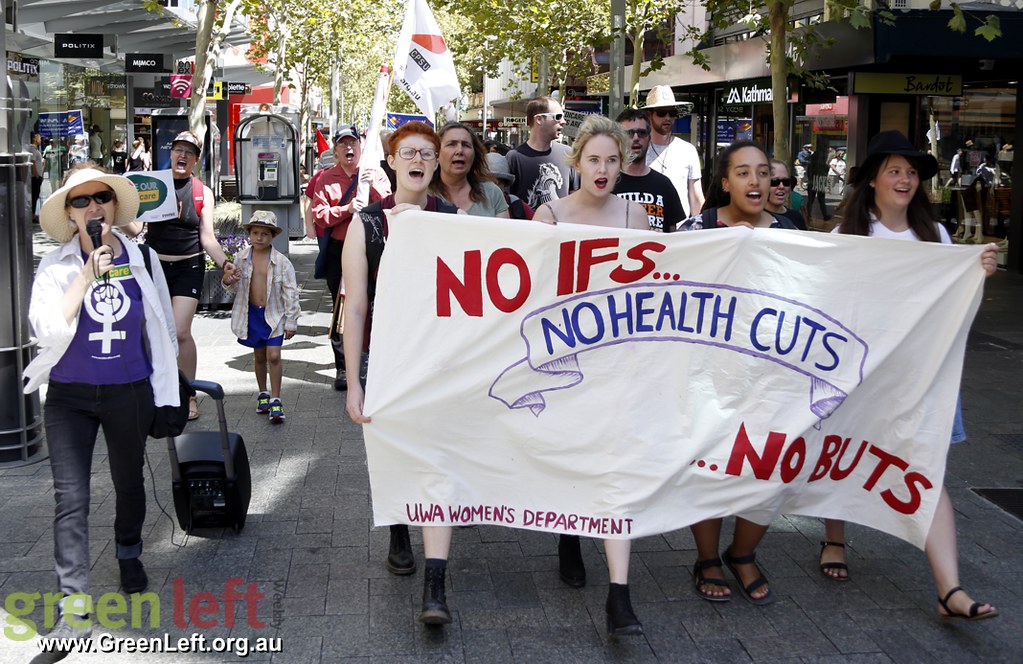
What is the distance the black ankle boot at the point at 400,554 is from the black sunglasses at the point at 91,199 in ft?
6.22

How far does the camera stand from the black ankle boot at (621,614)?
462 centimetres

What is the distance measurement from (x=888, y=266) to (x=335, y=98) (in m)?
44.9

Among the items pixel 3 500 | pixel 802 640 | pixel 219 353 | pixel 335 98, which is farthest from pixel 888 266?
pixel 335 98

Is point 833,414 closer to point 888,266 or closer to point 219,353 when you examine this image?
point 888,266

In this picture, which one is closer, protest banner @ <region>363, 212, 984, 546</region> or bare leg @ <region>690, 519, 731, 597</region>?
protest banner @ <region>363, 212, 984, 546</region>

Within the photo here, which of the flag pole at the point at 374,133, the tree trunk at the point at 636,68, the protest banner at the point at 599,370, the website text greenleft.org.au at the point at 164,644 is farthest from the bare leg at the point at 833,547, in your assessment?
the tree trunk at the point at 636,68

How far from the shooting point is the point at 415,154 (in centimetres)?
514

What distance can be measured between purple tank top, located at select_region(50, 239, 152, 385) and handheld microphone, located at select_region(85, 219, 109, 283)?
63 mm

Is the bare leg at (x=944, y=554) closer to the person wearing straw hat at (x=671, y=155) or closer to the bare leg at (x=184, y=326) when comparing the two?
the person wearing straw hat at (x=671, y=155)

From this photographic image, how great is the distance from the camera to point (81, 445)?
189 inches

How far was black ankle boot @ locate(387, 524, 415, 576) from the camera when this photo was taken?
5426 millimetres

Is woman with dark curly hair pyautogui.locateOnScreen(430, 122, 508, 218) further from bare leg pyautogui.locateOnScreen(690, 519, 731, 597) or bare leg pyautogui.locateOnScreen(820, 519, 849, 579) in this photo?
bare leg pyautogui.locateOnScreen(820, 519, 849, 579)

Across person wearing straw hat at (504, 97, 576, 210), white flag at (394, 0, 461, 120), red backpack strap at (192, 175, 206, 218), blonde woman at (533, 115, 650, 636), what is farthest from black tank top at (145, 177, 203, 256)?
blonde woman at (533, 115, 650, 636)

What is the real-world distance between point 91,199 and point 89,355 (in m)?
0.64
